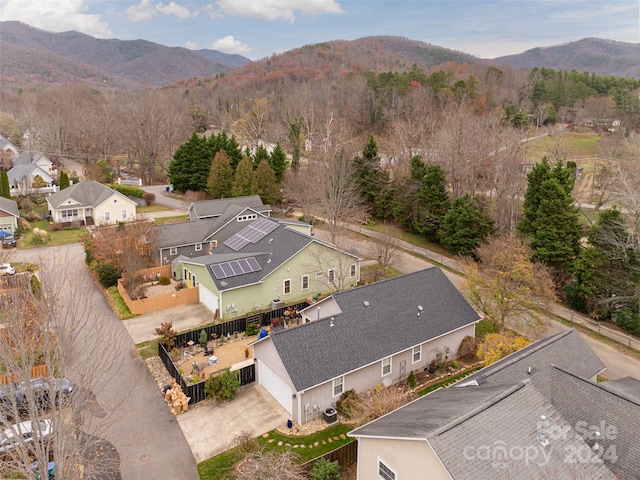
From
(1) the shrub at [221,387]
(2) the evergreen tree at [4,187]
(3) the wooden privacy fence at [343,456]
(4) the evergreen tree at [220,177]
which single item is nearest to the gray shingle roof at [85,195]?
(2) the evergreen tree at [4,187]

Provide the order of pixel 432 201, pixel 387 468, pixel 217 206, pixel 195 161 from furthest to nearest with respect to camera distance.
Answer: pixel 195 161, pixel 217 206, pixel 432 201, pixel 387 468

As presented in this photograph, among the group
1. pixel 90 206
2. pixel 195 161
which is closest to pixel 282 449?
pixel 90 206

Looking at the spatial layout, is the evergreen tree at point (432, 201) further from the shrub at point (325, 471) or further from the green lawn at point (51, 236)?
the green lawn at point (51, 236)

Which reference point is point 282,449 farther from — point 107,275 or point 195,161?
point 195,161

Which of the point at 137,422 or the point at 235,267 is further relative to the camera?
the point at 235,267

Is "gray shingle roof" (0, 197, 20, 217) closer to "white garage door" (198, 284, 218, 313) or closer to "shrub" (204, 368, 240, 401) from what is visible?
"white garage door" (198, 284, 218, 313)

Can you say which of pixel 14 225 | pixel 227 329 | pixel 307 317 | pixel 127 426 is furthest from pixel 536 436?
pixel 14 225
